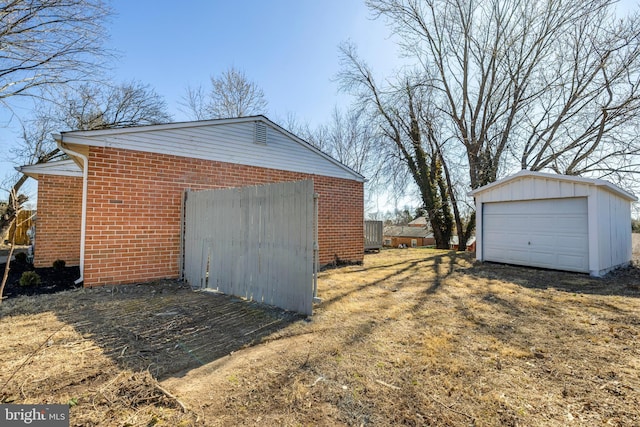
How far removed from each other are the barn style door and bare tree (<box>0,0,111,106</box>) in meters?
5.76

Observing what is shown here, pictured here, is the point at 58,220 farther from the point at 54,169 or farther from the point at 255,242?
the point at 255,242

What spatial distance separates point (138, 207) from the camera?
5.55m

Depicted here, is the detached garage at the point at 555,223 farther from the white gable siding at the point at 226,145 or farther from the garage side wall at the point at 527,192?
the white gable siding at the point at 226,145

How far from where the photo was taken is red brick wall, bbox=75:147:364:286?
16.8 feet

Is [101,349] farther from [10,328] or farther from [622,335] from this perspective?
A: [622,335]

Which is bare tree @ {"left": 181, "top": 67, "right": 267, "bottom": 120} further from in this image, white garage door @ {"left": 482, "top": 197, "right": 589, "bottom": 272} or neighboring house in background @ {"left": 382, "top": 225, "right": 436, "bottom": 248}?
neighboring house in background @ {"left": 382, "top": 225, "right": 436, "bottom": 248}

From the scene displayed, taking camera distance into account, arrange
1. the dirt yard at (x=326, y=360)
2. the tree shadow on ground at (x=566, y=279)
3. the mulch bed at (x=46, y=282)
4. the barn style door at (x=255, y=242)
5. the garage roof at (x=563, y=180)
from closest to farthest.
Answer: the dirt yard at (x=326, y=360) < the barn style door at (x=255, y=242) < the mulch bed at (x=46, y=282) < the tree shadow on ground at (x=566, y=279) < the garage roof at (x=563, y=180)

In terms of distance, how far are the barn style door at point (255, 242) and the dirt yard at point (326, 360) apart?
339mm

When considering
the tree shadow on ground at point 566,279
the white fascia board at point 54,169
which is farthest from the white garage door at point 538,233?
the white fascia board at point 54,169

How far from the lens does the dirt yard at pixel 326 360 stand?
199 centimetres

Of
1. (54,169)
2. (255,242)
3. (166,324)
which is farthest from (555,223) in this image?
(54,169)

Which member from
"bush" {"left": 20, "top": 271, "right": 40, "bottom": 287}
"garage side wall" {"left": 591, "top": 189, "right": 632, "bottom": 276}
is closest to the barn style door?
"bush" {"left": 20, "top": 271, "right": 40, "bottom": 287}

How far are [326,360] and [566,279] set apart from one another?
23.5 ft

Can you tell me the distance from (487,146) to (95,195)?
Answer: 15709mm
